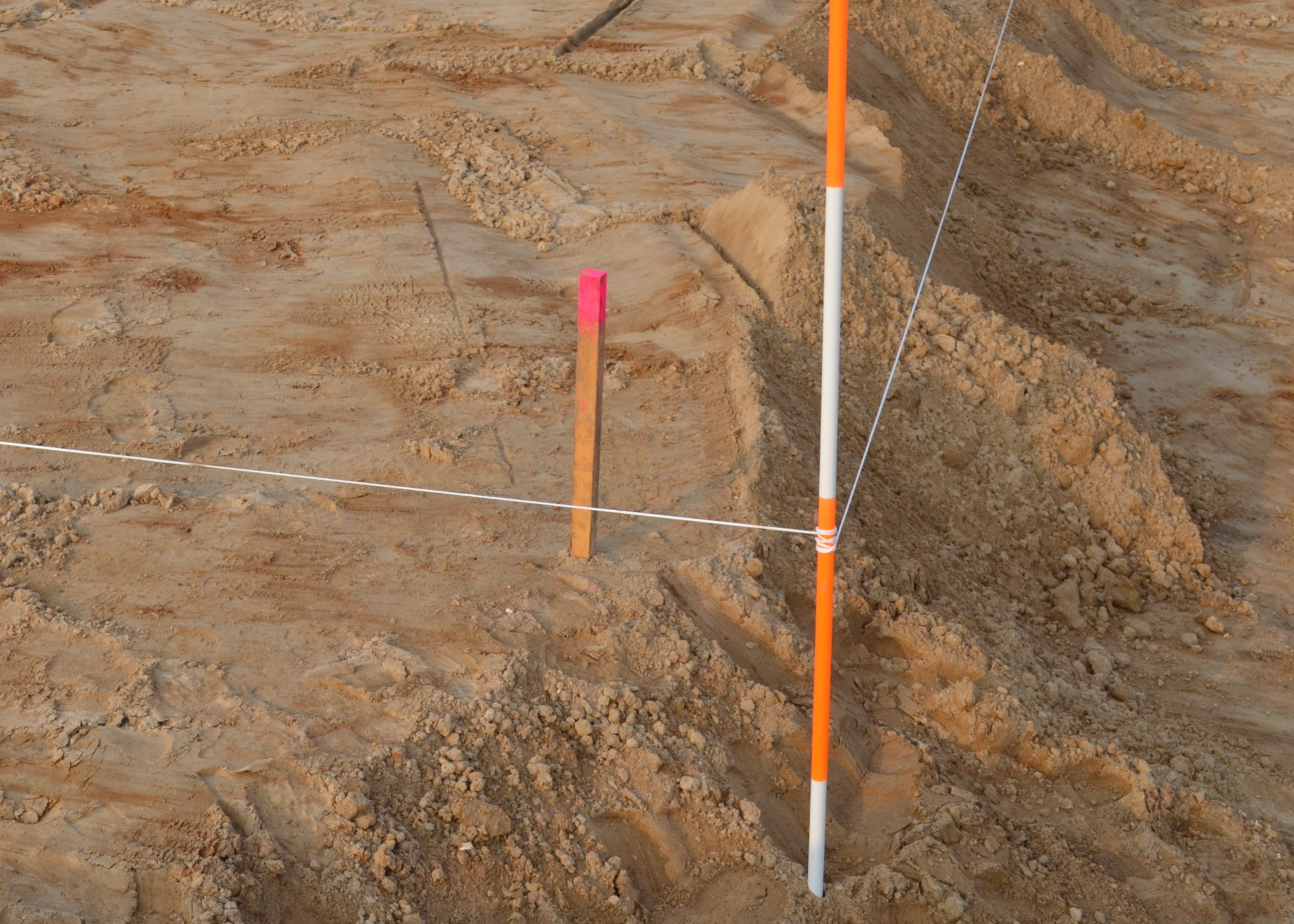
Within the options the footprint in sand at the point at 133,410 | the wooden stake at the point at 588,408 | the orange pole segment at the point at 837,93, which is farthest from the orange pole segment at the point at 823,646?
the footprint in sand at the point at 133,410

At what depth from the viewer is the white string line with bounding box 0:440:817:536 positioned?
516cm

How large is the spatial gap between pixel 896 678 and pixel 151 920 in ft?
11.8

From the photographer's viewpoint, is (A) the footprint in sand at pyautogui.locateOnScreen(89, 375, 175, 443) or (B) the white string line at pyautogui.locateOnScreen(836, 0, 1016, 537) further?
(A) the footprint in sand at pyautogui.locateOnScreen(89, 375, 175, 443)

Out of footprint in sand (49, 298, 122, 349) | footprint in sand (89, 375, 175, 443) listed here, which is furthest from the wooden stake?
footprint in sand (49, 298, 122, 349)

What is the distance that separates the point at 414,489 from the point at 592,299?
124cm

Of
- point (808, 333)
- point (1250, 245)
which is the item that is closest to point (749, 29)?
point (1250, 245)

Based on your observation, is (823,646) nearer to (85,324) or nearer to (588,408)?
(588,408)

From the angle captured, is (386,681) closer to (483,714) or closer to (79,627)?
(483,714)

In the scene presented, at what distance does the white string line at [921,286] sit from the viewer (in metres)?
5.78

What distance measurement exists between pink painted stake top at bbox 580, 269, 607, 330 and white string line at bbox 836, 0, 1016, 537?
1.34 m

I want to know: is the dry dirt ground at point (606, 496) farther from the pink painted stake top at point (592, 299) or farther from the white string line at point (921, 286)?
the pink painted stake top at point (592, 299)

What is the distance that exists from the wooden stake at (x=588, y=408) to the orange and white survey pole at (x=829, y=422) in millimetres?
1433

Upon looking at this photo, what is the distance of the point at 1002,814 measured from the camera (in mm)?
5227

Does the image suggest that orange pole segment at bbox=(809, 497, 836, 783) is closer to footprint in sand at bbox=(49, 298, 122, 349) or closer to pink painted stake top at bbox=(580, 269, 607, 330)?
pink painted stake top at bbox=(580, 269, 607, 330)
